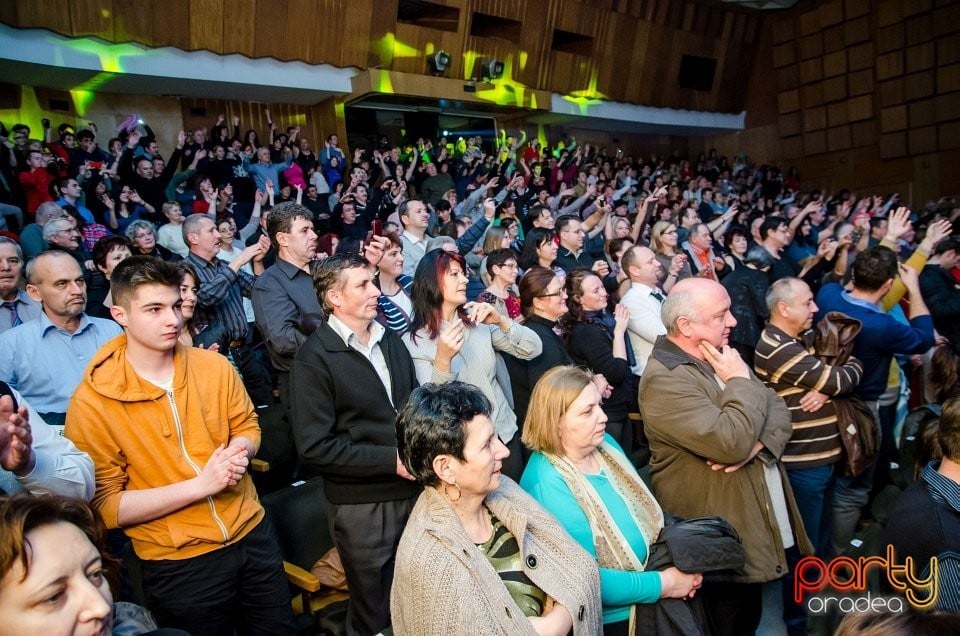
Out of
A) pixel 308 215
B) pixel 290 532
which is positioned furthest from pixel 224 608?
pixel 308 215

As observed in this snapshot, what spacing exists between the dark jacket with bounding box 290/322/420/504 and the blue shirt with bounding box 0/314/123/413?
980 mm

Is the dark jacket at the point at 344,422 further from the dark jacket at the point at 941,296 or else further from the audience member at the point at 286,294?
the dark jacket at the point at 941,296

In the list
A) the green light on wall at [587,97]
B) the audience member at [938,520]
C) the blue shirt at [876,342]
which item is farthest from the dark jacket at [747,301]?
the green light on wall at [587,97]

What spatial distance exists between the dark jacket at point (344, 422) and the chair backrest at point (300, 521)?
0.50m

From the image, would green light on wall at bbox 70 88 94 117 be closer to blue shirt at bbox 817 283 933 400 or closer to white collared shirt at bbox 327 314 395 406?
white collared shirt at bbox 327 314 395 406

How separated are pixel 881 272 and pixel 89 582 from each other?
3.18 metres

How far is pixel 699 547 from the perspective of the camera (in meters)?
1.80

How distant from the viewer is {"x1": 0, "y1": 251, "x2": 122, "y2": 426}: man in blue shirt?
2.35m

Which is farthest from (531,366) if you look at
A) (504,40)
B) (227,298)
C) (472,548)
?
(504,40)

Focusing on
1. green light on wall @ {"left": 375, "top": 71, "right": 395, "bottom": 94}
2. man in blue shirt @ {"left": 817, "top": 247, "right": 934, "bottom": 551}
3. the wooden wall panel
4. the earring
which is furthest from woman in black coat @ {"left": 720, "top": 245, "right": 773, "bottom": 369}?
the wooden wall panel

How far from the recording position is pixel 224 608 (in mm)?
1799

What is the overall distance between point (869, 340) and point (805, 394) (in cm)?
66

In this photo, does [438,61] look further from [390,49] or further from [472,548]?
[472,548]

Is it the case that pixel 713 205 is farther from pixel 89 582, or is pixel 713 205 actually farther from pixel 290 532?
pixel 89 582
